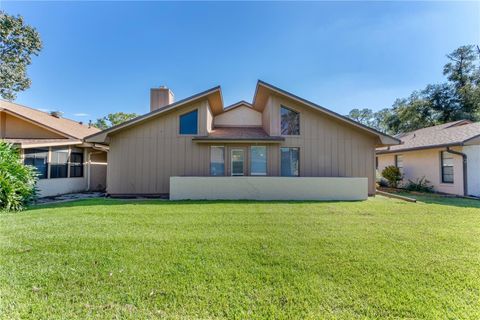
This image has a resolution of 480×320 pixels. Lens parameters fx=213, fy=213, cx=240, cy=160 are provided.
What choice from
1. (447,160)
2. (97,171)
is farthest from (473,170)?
(97,171)

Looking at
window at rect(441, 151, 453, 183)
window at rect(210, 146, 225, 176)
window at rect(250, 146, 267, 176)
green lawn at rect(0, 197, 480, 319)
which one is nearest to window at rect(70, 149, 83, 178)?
green lawn at rect(0, 197, 480, 319)

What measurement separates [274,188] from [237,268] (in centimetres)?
620

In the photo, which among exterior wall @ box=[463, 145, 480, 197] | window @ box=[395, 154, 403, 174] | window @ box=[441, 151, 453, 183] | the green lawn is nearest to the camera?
the green lawn

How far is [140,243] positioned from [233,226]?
6.97 ft

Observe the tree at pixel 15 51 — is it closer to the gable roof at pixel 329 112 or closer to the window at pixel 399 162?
the gable roof at pixel 329 112

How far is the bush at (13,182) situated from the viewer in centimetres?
693

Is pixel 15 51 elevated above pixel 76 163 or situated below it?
above

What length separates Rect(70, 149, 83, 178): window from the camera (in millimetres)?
12320

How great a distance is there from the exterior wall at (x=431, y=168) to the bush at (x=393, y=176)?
68 cm

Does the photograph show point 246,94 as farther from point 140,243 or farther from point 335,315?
point 335,315

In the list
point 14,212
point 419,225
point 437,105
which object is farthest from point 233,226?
point 437,105

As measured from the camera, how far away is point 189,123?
Result: 10.8 meters

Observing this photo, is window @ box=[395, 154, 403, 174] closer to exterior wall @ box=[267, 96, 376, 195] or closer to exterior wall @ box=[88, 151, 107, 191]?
exterior wall @ box=[267, 96, 376, 195]

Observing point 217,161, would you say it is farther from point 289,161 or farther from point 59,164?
point 59,164
